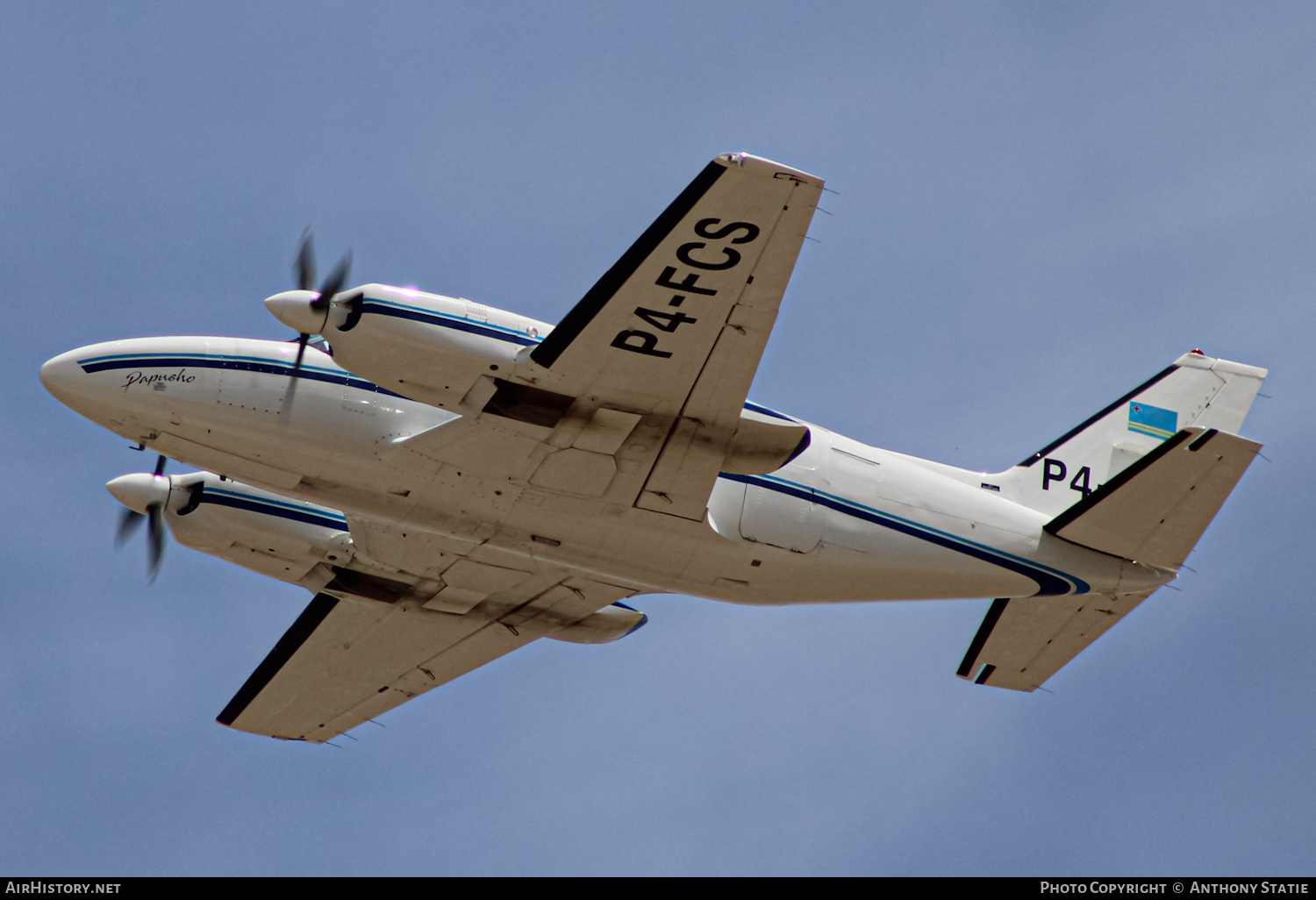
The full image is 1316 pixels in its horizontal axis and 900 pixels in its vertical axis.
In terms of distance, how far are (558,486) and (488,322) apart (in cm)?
321

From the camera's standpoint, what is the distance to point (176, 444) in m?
22.2

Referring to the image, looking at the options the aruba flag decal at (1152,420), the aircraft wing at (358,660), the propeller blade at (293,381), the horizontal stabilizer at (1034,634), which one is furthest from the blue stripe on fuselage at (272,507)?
the aruba flag decal at (1152,420)

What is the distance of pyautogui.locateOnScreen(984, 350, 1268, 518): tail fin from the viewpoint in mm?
28000

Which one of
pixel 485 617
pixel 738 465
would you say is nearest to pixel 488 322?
pixel 738 465

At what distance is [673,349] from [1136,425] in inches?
521

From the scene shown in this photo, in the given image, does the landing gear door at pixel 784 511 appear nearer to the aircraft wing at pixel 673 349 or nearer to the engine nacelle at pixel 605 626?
the aircraft wing at pixel 673 349

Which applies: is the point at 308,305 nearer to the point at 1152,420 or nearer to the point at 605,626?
the point at 605,626

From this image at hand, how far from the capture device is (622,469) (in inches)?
871

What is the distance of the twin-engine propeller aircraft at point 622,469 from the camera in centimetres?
2030

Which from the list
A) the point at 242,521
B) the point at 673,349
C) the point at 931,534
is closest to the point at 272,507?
the point at 242,521

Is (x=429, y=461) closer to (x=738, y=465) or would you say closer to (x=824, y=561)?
(x=738, y=465)

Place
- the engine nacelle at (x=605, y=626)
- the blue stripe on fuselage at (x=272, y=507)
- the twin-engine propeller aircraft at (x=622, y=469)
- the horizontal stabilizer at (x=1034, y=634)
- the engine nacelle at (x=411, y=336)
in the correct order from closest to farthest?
1. the twin-engine propeller aircraft at (x=622, y=469)
2. the engine nacelle at (x=411, y=336)
3. the blue stripe on fuselage at (x=272, y=507)
4. the horizontal stabilizer at (x=1034, y=634)
5. the engine nacelle at (x=605, y=626)

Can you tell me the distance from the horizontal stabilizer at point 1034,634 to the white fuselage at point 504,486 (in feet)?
2.07
